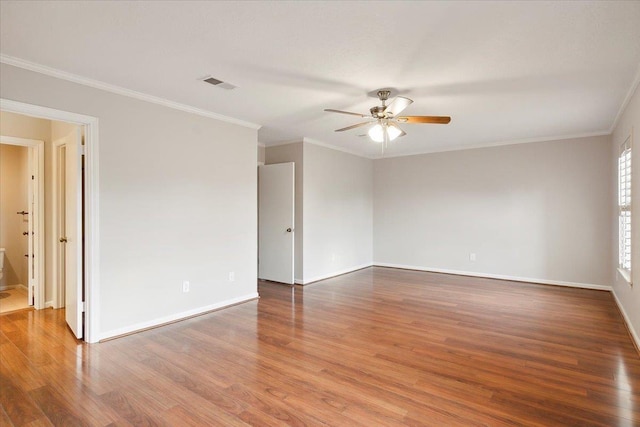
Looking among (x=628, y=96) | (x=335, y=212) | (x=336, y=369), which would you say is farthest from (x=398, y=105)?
(x=335, y=212)

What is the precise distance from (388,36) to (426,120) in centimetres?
122

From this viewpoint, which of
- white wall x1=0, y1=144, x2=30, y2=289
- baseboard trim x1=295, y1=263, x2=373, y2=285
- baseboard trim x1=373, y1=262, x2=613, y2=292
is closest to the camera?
Result: white wall x1=0, y1=144, x2=30, y2=289

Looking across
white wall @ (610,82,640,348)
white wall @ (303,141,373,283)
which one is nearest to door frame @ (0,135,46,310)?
white wall @ (303,141,373,283)

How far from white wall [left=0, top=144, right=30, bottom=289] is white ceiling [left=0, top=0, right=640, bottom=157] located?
3.50 m

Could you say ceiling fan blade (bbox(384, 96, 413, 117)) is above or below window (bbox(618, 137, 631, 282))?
above

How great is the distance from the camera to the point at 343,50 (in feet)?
8.55

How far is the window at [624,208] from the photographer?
12.8ft

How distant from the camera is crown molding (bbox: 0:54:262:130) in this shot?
9.09 feet

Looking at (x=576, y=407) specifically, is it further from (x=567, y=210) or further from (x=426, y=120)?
(x=567, y=210)

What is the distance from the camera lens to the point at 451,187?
6738 millimetres

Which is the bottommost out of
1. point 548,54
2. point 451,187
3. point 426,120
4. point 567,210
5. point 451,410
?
point 451,410

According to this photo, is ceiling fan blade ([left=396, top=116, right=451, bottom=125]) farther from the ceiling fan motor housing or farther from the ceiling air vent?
the ceiling air vent

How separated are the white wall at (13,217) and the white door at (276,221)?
3.62 m

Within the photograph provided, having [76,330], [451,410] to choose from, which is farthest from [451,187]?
[76,330]
